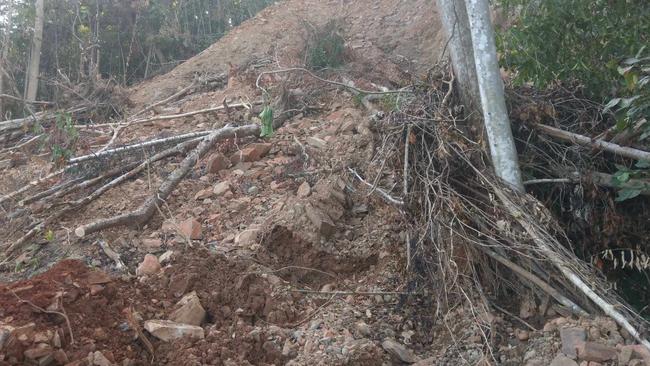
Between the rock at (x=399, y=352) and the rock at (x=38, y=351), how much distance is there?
172 centimetres

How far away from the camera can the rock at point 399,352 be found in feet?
12.5

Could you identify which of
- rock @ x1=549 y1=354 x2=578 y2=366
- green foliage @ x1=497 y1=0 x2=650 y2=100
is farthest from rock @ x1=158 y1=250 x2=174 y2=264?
green foliage @ x1=497 y1=0 x2=650 y2=100

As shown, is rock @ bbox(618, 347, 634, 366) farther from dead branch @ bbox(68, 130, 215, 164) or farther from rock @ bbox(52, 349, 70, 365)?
dead branch @ bbox(68, 130, 215, 164)

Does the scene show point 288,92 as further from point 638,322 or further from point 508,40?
point 638,322

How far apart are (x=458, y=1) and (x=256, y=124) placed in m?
2.39

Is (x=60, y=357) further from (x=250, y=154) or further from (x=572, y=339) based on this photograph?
(x=250, y=154)

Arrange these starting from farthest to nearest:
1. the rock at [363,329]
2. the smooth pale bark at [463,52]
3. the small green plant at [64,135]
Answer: the small green plant at [64,135] < the smooth pale bark at [463,52] < the rock at [363,329]

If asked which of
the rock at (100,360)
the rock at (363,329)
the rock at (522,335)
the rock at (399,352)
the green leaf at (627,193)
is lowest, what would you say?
the rock at (522,335)

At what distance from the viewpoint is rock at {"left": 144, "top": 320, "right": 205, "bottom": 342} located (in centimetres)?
371

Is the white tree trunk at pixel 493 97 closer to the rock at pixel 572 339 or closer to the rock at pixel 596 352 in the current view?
the rock at pixel 572 339

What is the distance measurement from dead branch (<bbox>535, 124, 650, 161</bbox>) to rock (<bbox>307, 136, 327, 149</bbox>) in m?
1.83

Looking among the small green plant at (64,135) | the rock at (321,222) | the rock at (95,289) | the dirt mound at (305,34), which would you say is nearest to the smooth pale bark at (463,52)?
the rock at (321,222)

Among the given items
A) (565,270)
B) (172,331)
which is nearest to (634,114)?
Result: (565,270)

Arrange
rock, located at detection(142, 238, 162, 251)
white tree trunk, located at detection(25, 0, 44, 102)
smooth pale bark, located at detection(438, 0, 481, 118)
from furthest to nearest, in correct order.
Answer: white tree trunk, located at detection(25, 0, 44, 102) → rock, located at detection(142, 238, 162, 251) → smooth pale bark, located at detection(438, 0, 481, 118)
